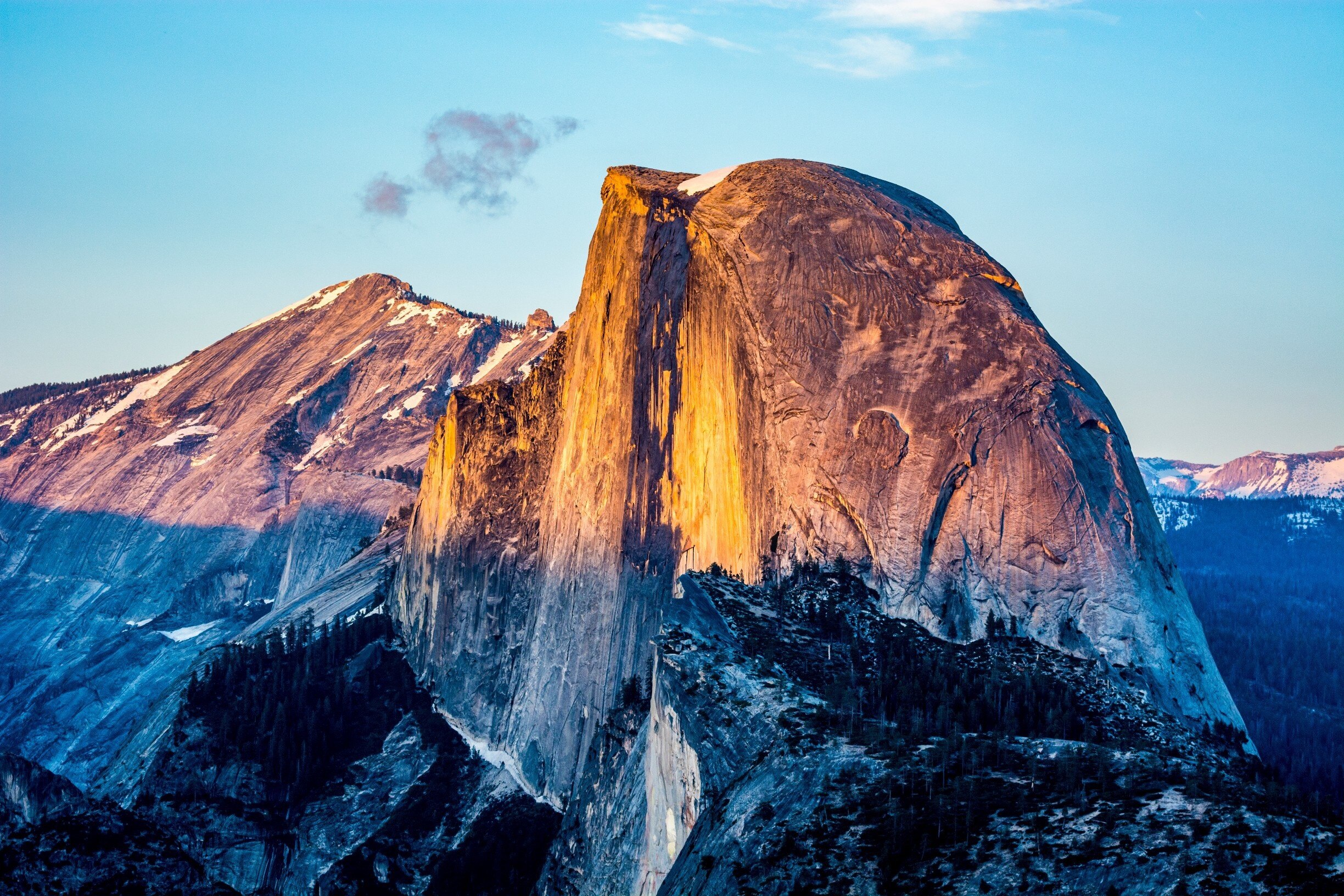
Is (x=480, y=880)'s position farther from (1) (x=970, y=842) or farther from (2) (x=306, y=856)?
(1) (x=970, y=842)

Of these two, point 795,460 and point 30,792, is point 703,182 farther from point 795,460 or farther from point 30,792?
point 30,792

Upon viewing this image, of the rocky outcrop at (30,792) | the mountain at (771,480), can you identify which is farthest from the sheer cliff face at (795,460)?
the rocky outcrop at (30,792)

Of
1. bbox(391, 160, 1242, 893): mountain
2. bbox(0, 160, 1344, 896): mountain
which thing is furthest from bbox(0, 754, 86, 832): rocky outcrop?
bbox(391, 160, 1242, 893): mountain

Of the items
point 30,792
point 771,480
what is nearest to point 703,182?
point 771,480

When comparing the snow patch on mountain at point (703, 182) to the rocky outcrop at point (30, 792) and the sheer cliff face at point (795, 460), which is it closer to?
the sheer cliff face at point (795, 460)

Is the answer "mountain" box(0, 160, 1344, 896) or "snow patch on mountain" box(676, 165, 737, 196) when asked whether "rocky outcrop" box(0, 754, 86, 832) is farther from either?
"snow patch on mountain" box(676, 165, 737, 196)

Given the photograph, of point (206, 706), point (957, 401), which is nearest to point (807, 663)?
point (957, 401)
